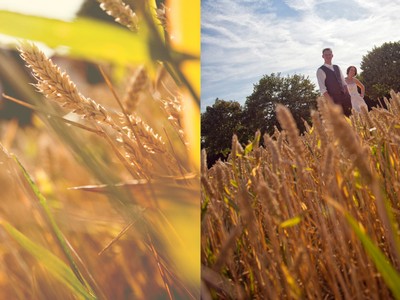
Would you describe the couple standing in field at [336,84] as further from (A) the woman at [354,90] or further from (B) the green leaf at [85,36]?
(B) the green leaf at [85,36]

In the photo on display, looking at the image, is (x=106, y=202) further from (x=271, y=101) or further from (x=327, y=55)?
(x=271, y=101)

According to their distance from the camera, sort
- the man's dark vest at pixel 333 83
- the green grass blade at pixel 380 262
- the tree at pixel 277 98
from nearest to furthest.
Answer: the green grass blade at pixel 380 262
the man's dark vest at pixel 333 83
the tree at pixel 277 98

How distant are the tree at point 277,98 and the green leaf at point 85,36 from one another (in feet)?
19.7

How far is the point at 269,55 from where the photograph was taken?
11109mm

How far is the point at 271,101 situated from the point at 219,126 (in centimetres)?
137

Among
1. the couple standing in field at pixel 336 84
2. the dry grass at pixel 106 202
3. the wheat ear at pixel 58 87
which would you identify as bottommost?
the dry grass at pixel 106 202

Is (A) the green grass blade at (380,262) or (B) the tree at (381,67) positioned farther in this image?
(B) the tree at (381,67)

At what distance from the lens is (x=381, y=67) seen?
607 cm

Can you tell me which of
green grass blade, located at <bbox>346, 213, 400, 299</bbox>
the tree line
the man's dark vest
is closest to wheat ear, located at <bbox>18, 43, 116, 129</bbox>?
green grass blade, located at <bbox>346, 213, 400, 299</bbox>

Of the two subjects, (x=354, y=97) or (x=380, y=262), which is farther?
(x=354, y=97)

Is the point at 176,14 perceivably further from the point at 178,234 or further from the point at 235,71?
the point at 235,71

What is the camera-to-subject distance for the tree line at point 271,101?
6.06 meters

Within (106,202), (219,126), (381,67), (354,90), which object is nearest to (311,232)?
(106,202)

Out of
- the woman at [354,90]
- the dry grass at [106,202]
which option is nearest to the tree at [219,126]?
the woman at [354,90]
